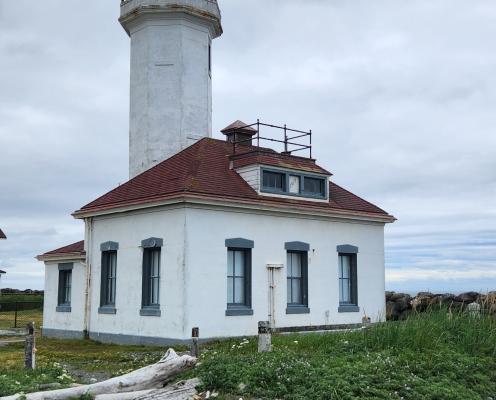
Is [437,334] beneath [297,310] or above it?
beneath

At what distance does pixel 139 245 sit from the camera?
1858 centimetres

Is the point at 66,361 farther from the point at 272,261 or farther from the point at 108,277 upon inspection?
the point at 272,261

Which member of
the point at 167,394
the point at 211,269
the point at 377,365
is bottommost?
the point at 167,394

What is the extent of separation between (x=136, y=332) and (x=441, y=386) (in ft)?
34.3

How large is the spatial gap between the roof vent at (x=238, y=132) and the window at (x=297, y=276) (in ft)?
16.3

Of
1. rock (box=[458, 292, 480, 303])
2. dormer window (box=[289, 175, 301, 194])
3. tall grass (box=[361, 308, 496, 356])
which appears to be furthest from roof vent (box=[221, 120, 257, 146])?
tall grass (box=[361, 308, 496, 356])

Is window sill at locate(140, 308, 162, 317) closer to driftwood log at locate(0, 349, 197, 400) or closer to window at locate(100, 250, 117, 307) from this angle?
window at locate(100, 250, 117, 307)

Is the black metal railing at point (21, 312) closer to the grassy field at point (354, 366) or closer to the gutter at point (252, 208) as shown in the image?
the gutter at point (252, 208)

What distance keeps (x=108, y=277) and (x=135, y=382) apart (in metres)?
10.9

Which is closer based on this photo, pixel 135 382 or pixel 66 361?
pixel 135 382

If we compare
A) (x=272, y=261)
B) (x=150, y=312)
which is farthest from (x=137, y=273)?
(x=272, y=261)

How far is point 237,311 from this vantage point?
17875 mm

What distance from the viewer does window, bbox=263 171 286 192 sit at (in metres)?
19.7

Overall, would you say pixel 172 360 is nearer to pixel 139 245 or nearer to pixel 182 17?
pixel 139 245
